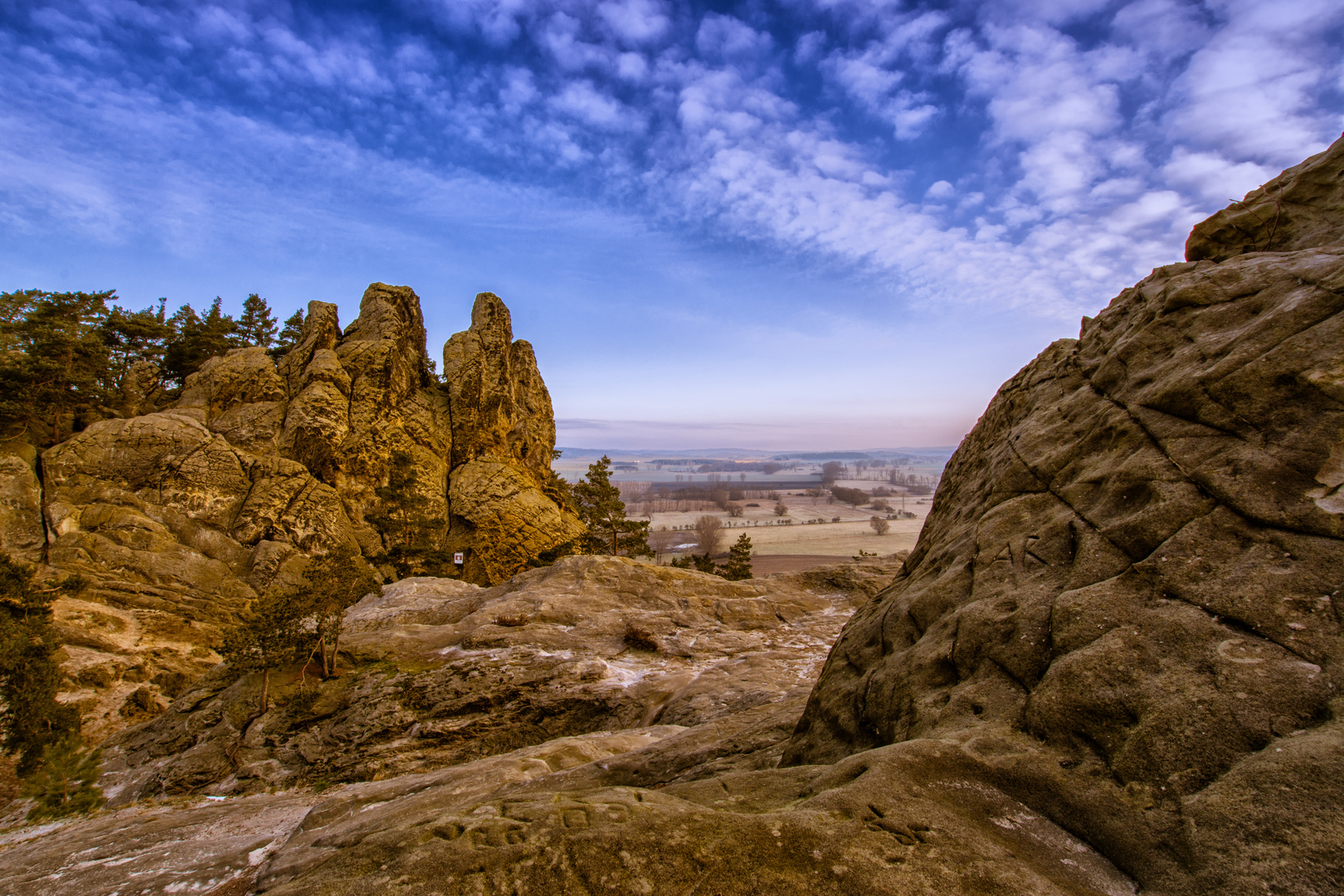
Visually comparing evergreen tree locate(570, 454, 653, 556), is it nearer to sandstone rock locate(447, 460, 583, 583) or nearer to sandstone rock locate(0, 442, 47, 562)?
sandstone rock locate(447, 460, 583, 583)

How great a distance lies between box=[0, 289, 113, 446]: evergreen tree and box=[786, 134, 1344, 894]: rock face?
51.8 metres

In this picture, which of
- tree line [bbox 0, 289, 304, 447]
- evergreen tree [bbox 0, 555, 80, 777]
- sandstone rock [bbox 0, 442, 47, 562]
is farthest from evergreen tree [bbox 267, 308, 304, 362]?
evergreen tree [bbox 0, 555, 80, 777]

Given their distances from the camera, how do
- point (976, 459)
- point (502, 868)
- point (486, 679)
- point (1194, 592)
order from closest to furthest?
point (502, 868) < point (1194, 592) < point (976, 459) < point (486, 679)

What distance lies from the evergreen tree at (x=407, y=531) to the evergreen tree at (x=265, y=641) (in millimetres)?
23538

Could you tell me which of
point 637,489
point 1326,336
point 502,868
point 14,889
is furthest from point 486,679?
point 637,489

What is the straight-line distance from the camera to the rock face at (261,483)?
29.7 metres

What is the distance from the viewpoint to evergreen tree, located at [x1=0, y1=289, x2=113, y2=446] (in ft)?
114

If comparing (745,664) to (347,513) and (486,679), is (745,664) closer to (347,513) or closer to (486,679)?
(486,679)

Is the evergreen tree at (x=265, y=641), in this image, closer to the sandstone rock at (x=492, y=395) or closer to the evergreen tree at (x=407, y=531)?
the evergreen tree at (x=407, y=531)

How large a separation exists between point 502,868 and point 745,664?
14.0 m

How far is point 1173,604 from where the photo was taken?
5.10 meters

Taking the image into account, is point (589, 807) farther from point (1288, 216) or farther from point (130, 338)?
point (130, 338)

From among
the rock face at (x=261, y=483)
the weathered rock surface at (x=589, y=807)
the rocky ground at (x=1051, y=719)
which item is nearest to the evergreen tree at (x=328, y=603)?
the weathered rock surface at (x=589, y=807)

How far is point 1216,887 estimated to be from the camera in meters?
3.36
